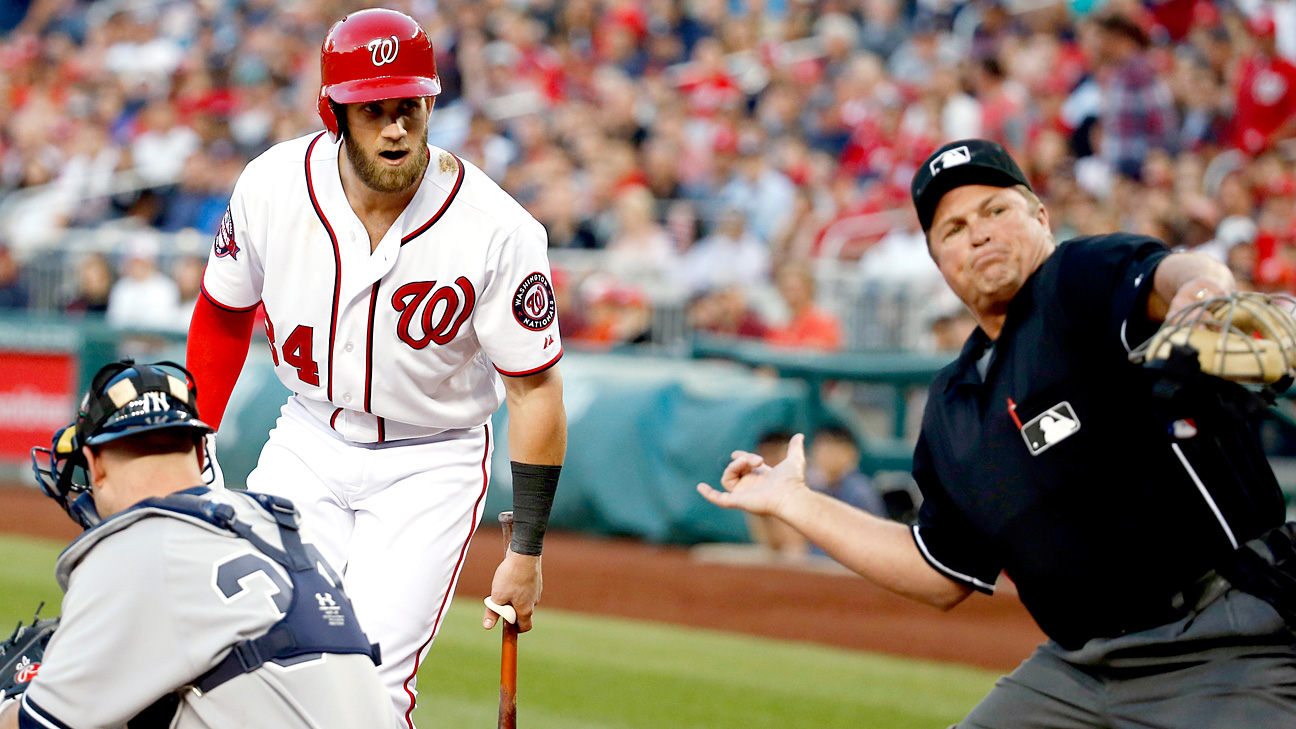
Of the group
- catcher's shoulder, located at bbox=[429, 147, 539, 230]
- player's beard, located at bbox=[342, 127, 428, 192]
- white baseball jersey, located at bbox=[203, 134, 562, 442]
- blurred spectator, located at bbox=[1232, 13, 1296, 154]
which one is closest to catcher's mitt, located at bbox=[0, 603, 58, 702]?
white baseball jersey, located at bbox=[203, 134, 562, 442]

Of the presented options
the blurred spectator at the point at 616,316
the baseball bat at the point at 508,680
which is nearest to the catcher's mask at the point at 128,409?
the baseball bat at the point at 508,680

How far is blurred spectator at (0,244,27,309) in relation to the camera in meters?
14.1

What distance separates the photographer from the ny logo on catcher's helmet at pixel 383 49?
3.62 m

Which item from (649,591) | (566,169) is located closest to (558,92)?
(566,169)

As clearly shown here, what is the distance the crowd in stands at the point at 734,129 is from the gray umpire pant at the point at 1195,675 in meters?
6.15

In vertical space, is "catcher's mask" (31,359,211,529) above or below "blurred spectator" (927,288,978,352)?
above

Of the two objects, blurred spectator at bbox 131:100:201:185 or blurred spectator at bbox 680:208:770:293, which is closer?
blurred spectator at bbox 680:208:770:293

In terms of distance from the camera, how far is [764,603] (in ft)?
27.5

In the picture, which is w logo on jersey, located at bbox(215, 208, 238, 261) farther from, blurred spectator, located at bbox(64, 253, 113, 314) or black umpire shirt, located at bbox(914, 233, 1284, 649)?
blurred spectator, located at bbox(64, 253, 113, 314)

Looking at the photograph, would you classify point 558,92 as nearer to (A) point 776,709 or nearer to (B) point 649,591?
(B) point 649,591

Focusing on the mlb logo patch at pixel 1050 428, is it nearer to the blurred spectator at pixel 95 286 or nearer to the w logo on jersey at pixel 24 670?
the w logo on jersey at pixel 24 670

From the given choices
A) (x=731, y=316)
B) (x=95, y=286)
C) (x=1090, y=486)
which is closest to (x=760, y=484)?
(x=1090, y=486)

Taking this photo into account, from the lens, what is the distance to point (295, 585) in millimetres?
2590

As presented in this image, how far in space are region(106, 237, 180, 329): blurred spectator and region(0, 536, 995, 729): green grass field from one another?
17.7ft
